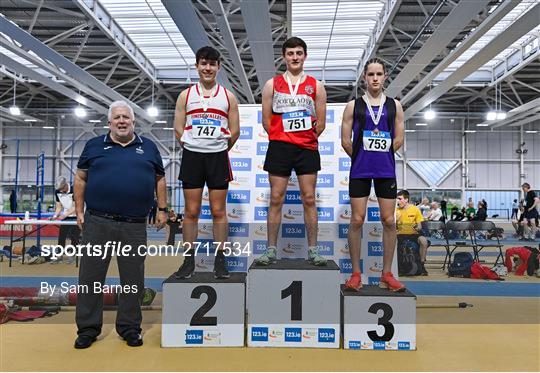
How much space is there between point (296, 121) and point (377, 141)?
0.64 meters

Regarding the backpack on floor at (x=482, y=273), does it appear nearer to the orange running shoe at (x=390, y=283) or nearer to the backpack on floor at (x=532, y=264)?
the backpack on floor at (x=532, y=264)

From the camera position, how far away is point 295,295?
3053 mm

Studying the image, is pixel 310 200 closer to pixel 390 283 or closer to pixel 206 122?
pixel 390 283

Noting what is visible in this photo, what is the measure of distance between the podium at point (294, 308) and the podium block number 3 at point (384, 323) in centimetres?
25

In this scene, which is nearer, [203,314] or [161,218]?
[203,314]

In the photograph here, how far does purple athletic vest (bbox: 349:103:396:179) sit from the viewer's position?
10.5ft

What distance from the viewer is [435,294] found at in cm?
518

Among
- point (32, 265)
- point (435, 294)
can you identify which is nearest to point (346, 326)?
point (435, 294)

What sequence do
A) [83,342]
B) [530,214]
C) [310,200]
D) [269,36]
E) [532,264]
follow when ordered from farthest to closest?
[530,214]
[269,36]
[532,264]
[310,200]
[83,342]

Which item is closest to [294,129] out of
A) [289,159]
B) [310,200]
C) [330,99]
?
[289,159]

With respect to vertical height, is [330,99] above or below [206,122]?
above

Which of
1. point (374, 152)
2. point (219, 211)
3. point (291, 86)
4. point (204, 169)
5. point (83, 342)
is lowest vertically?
point (83, 342)

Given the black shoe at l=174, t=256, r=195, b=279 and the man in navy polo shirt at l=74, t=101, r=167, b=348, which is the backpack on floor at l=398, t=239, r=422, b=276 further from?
the man in navy polo shirt at l=74, t=101, r=167, b=348

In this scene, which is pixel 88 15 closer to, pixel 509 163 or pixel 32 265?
pixel 32 265
